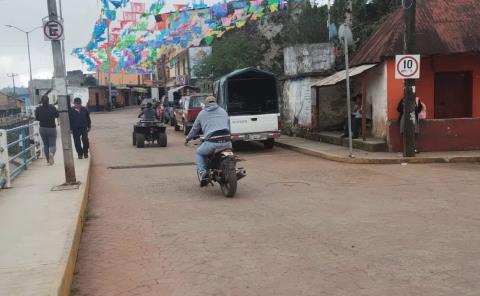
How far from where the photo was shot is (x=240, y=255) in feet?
19.6

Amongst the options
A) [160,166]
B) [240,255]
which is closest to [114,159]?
[160,166]

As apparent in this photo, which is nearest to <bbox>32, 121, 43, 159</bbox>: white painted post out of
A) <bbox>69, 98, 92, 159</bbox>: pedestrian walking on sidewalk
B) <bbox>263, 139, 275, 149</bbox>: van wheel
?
<bbox>69, 98, 92, 159</bbox>: pedestrian walking on sidewalk

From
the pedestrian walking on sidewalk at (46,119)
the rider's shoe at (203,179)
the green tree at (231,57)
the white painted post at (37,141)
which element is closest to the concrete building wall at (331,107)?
the white painted post at (37,141)

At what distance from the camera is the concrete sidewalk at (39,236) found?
4.82 metres

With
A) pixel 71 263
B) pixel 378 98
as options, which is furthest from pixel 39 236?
pixel 378 98

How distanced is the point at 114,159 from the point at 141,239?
10.3m

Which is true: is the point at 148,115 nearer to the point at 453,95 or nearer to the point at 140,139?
the point at 140,139

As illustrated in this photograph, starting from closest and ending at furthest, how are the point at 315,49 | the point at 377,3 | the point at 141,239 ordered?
the point at 141,239
the point at 315,49
the point at 377,3

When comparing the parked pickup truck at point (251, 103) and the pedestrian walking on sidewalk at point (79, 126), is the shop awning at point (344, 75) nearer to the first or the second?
the parked pickup truck at point (251, 103)

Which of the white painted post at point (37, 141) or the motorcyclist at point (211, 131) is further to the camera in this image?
the white painted post at point (37, 141)

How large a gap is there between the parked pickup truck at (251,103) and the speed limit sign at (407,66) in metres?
5.03

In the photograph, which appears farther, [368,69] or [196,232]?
[368,69]

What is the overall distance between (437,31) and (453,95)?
222 centimetres

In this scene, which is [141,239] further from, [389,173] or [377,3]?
[377,3]
